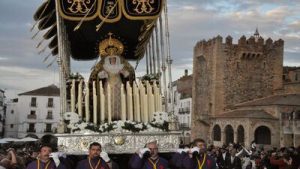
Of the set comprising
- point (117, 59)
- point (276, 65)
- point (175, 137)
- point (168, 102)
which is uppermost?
point (276, 65)

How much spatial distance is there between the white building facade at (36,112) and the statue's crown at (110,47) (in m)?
52.6

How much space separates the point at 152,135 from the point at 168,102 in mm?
952

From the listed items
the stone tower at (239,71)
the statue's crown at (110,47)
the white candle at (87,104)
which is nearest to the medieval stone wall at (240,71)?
the stone tower at (239,71)

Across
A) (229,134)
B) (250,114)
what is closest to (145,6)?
(250,114)

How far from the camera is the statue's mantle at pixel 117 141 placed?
8273 millimetres

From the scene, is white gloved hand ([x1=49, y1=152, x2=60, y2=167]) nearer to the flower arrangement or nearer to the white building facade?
the flower arrangement

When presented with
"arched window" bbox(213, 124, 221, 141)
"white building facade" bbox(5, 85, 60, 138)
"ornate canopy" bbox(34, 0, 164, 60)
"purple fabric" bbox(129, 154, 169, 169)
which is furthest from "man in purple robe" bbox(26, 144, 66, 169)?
"white building facade" bbox(5, 85, 60, 138)

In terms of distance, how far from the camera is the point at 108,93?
9.17m

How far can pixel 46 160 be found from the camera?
6453mm

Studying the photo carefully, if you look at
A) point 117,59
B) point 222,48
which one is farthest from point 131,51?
point 222,48

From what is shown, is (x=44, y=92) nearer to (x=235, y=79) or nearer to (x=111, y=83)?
(x=235, y=79)

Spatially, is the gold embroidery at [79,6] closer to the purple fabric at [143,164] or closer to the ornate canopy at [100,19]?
the ornate canopy at [100,19]

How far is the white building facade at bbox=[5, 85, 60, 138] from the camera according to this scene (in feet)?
204

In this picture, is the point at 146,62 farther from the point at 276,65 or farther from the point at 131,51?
the point at 276,65
